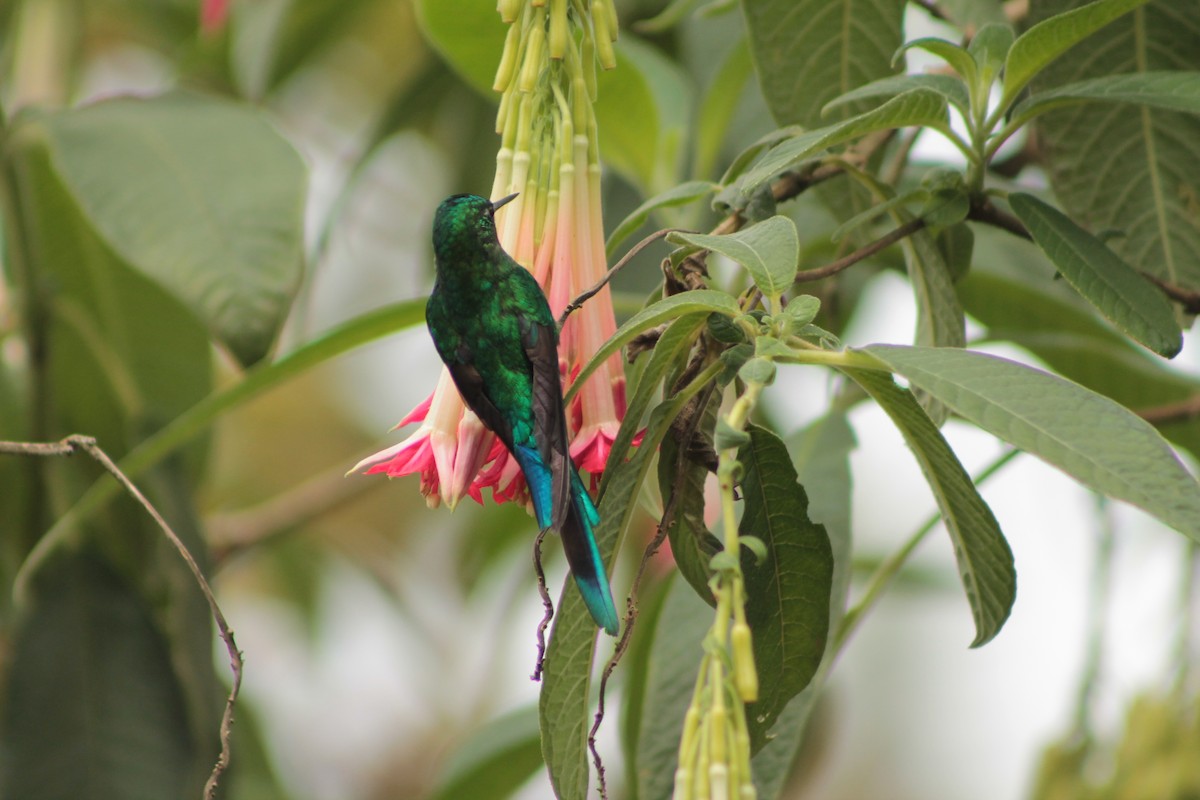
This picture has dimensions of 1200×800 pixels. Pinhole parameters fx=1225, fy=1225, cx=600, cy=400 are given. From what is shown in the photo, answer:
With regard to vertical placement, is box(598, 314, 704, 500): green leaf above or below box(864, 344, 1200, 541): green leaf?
above

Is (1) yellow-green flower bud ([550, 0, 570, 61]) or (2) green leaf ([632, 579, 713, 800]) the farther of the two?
(2) green leaf ([632, 579, 713, 800])

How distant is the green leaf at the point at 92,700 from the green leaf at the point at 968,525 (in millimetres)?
877

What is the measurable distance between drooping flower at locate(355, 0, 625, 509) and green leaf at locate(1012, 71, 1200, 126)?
0.76 feet

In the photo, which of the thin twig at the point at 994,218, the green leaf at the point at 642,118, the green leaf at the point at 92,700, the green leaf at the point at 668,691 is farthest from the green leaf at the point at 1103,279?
the green leaf at the point at 92,700

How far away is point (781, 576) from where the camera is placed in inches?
22.4

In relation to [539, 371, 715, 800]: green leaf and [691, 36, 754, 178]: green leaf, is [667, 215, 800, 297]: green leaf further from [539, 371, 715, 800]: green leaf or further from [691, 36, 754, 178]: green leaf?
[691, 36, 754, 178]: green leaf

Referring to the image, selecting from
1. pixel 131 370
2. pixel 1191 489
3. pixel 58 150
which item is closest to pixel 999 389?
pixel 1191 489

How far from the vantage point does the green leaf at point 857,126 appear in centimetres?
56

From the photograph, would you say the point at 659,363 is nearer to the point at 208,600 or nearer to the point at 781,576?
the point at 781,576

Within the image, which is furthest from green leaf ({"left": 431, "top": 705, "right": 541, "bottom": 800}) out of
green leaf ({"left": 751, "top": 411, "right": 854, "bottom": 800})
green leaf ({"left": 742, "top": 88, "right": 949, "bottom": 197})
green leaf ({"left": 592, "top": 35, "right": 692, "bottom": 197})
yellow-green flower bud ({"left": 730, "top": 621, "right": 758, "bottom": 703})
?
yellow-green flower bud ({"left": 730, "top": 621, "right": 758, "bottom": 703})

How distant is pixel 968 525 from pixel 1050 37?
266 millimetres

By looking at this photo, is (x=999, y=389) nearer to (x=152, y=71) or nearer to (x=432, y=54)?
(x=432, y=54)

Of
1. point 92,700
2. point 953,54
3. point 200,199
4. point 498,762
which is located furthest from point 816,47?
point 92,700

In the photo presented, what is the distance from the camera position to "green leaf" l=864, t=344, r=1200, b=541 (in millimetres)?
406
